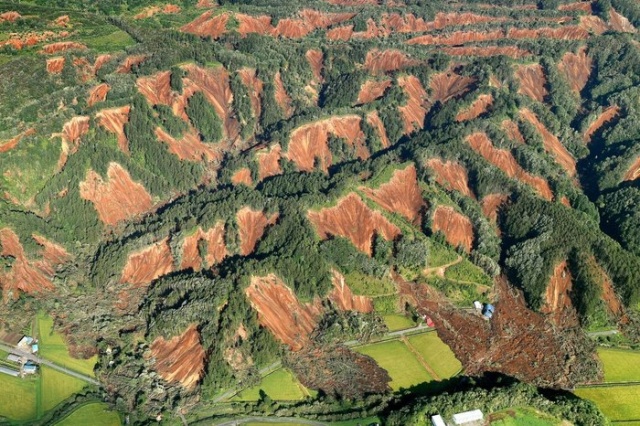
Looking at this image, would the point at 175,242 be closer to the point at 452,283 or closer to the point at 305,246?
the point at 305,246

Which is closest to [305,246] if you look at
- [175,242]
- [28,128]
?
[175,242]

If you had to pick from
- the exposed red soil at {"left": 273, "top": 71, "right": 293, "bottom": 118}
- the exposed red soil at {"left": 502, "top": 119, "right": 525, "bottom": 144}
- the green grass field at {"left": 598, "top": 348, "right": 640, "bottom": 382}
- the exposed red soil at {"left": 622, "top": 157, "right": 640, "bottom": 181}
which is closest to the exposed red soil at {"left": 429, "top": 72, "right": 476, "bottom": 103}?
the exposed red soil at {"left": 502, "top": 119, "right": 525, "bottom": 144}

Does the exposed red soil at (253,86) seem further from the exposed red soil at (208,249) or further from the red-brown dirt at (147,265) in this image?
the red-brown dirt at (147,265)

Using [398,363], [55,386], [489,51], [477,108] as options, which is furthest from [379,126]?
[55,386]

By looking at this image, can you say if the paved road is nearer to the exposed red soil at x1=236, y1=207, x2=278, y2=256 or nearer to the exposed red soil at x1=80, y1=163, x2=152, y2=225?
the exposed red soil at x1=80, y1=163, x2=152, y2=225

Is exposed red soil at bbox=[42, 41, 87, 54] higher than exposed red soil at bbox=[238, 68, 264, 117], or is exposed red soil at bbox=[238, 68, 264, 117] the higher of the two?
exposed red soil at bbox=[42, 41, 87, 54]

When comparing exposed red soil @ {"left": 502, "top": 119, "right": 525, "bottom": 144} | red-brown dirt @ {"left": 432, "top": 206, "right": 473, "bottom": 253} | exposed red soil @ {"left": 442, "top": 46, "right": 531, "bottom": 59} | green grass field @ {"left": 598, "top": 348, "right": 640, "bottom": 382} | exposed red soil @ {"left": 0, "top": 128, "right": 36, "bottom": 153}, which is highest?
exposed red soil @ {"left": 442, "top": 46, "right": 531, "bottom": 59}

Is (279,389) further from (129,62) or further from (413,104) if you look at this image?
(413,104)
